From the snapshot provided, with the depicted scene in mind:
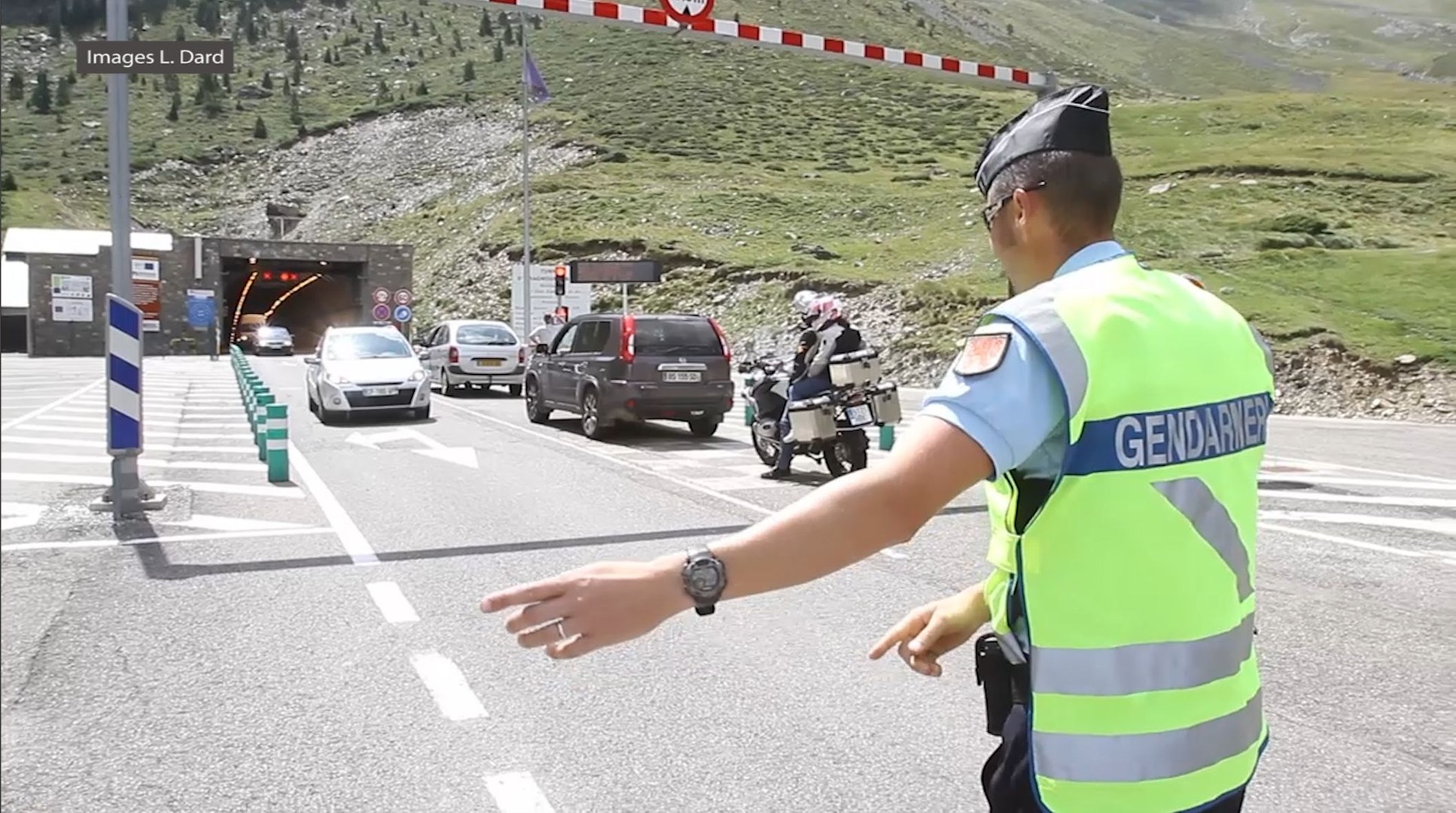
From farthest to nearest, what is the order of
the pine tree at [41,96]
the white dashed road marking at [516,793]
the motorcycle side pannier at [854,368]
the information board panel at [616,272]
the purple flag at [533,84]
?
the purple flag at [533,84] → the information board panel at [616,272] → the motorcycle side pannier at [854,368] → the white dashed road marking at [516,793] → the pine tree at [41,96]

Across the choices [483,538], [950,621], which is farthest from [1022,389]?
[483,538]

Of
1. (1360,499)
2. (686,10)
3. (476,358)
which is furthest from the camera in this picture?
(476,358)

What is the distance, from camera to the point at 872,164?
78.1 m

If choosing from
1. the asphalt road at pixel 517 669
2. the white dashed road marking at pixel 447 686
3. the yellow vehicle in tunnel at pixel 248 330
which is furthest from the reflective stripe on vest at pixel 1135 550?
the yellow vehicle in tunnel at pixel 248 330

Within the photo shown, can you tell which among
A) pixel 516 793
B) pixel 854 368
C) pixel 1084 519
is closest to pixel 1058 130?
pixel 1084 519

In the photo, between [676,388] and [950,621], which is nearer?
[950,621]

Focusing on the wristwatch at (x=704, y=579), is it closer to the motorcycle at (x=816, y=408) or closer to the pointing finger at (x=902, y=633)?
the pointing finger at (x=902, y=633)

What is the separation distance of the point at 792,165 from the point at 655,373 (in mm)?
63554

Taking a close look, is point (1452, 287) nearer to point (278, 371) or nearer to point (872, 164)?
point (278, 371)

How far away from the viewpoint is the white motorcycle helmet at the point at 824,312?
474 inches

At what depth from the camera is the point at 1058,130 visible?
1856 millimetres

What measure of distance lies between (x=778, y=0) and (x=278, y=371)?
221 ft

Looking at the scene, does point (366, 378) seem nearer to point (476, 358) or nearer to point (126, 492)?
point (476, 358)

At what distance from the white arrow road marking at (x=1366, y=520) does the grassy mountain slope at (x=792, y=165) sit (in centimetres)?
390
